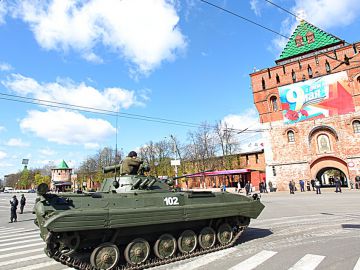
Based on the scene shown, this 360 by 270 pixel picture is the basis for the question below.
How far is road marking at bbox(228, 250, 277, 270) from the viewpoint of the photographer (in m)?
6.07

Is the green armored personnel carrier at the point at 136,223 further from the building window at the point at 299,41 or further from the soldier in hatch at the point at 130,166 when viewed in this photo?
the building window at the point at 299,41

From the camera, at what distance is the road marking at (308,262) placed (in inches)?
230

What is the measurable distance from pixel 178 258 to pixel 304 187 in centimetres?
2989

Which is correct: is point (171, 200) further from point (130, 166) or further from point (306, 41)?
point (306, 41)

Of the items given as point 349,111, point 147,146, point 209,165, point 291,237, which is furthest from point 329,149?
point 147,146

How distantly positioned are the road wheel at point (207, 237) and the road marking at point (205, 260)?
356mm

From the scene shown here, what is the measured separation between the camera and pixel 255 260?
6523 mm

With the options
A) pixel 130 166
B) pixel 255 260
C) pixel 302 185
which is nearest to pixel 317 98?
pixel 302 185

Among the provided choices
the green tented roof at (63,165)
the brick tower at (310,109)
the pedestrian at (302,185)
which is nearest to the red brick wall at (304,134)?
the brick tower at (310,109)

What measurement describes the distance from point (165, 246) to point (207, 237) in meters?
1.39

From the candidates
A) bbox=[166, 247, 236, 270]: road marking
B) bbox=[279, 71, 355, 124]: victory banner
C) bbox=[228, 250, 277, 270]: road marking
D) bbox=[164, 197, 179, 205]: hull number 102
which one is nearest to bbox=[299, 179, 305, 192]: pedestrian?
bbox=[279, 71, 355, 124]: victory banner

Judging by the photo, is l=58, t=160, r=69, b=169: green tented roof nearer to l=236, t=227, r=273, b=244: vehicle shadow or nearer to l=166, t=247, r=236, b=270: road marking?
l=236, t=227, r=273, b=244: vehicle shadow

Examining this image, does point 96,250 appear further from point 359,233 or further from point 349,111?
point 349,111

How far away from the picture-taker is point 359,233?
8977 mm
